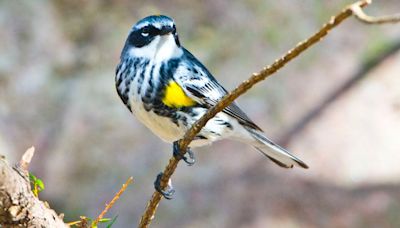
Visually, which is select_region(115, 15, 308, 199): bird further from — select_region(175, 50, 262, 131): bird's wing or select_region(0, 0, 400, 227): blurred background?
select_region(0, 0, 400, 227): blurred background

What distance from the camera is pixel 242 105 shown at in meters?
4.91

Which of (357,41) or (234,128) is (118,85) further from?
Result: (357,41)

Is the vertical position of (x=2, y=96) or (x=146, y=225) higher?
(x=2, y=96)

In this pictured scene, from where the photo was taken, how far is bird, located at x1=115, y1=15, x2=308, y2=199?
8.46ft

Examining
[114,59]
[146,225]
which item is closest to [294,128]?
[114,59]

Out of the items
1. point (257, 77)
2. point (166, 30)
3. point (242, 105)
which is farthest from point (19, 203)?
point (242, 105)

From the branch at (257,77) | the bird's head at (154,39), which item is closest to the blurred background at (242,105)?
the bird's head at (154,39)

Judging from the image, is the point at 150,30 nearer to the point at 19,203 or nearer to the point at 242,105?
the point at 19,203

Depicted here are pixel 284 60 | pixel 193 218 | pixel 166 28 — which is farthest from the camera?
pixel 193 218

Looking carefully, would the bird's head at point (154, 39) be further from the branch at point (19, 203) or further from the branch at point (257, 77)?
the branch at point (19, 203)

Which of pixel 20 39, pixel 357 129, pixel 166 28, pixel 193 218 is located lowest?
pixel 166 28

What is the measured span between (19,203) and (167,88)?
96 centimetres

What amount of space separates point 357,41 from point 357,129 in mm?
720

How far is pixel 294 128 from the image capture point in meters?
4.90
